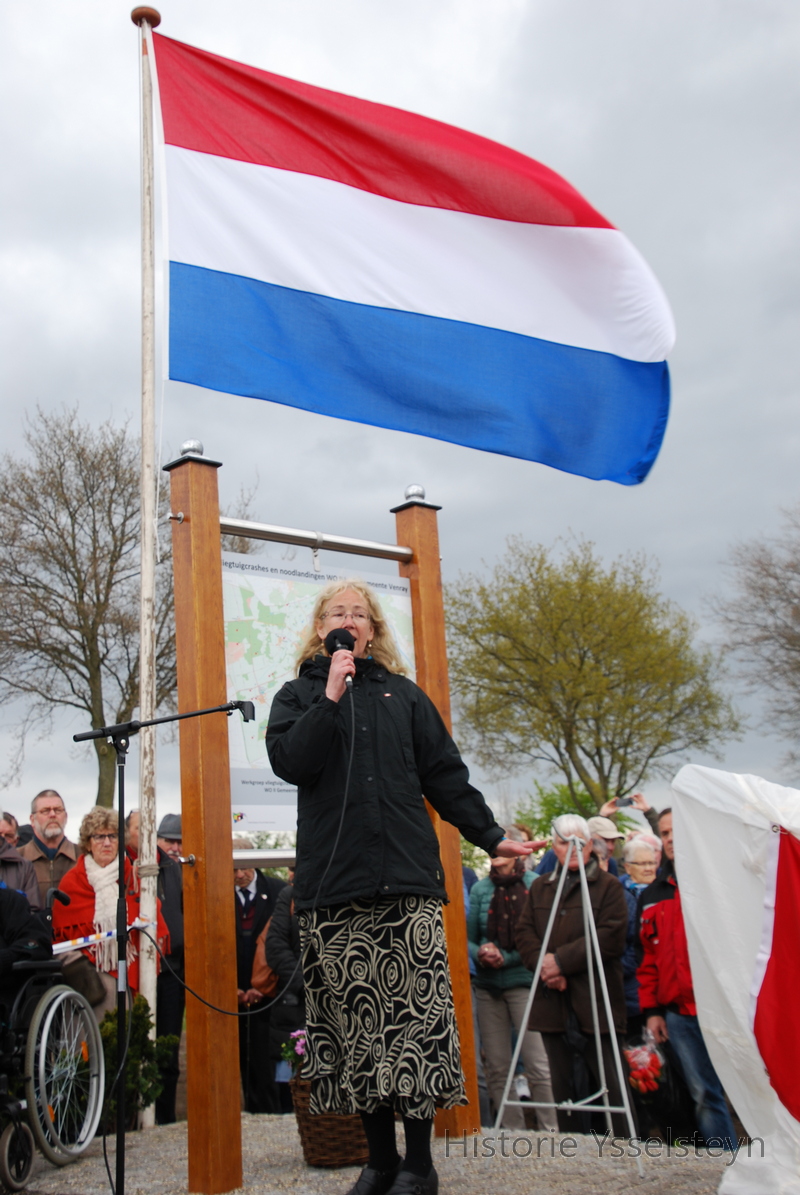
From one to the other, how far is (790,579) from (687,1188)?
82.2 feet

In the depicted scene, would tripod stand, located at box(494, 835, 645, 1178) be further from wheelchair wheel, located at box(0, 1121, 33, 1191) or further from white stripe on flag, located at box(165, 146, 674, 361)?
white stripe on flag, located at box(165, 146, 674, 361)

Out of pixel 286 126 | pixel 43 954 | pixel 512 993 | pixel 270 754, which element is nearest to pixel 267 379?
pixel 286 126

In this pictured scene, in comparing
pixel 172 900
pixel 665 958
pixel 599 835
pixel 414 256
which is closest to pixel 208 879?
pixel 665 958

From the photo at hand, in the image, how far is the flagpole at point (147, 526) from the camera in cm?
563

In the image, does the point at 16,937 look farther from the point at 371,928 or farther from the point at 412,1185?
the point at 412,1185

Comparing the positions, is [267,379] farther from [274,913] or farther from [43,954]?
[274,913]

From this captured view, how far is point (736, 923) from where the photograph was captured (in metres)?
4.00

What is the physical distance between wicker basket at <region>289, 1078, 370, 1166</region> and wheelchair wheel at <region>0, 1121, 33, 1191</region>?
119 centimetres

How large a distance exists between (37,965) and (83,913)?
167cm

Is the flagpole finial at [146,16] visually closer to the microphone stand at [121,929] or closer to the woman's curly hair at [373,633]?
the woman's curly hair at [373,633]

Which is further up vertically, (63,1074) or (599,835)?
(599,835)

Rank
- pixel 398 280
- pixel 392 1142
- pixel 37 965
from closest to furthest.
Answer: pixel 392 1142, pixel 37 965, pixel 398 280

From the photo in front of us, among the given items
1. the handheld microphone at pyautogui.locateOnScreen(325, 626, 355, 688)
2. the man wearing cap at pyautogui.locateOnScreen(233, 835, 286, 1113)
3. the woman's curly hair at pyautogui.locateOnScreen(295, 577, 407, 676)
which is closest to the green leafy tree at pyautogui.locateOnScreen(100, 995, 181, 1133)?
the man wearing cap at pyautogui.locateOnScreen(233, 835, 286, 1113)

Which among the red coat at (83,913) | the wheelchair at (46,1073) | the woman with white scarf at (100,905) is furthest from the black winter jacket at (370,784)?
the red coat at (83,913)
